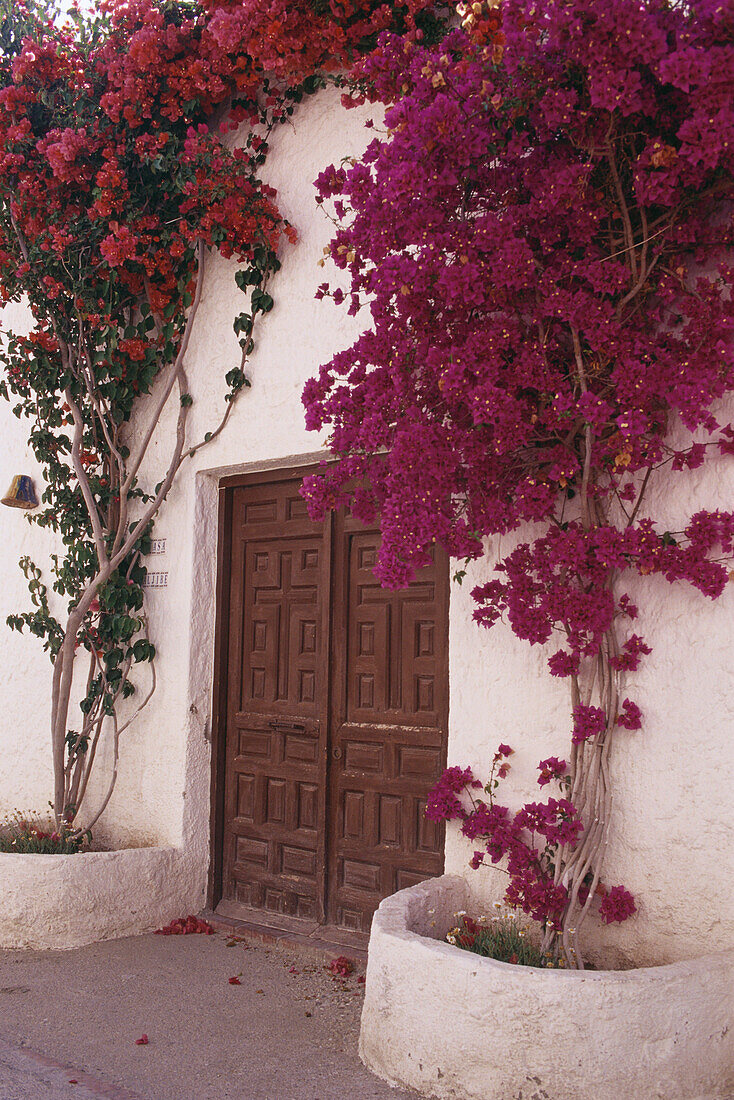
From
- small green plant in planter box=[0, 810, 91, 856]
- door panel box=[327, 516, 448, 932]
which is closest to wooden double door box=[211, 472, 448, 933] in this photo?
door panel box=[327, 516, 448, 932]

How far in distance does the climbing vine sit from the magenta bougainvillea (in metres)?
1.36

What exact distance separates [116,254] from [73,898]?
2956mm

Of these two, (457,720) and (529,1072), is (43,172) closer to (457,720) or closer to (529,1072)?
(457,720)

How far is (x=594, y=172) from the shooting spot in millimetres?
3242

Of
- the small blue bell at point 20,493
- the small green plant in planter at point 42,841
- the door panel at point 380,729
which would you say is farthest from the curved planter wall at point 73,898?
the small blue bell at point 20,493

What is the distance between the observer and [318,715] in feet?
14.6

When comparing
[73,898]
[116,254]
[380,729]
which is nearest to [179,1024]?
[73,898]

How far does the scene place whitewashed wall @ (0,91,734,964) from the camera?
3.15 meters

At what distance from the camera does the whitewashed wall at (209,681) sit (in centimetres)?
315

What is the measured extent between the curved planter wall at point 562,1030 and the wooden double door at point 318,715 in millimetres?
1034

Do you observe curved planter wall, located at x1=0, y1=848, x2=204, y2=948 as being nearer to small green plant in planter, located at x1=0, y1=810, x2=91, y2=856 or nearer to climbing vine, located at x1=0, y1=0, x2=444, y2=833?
small green plant in planter, located at x1=0, y1=810, x2=91, y2=856

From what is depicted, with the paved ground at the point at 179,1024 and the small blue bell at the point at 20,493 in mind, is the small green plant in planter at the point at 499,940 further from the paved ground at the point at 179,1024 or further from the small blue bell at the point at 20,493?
the small blue bell at the point at 20,493

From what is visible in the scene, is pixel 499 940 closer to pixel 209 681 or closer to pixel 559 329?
pixel 559 329

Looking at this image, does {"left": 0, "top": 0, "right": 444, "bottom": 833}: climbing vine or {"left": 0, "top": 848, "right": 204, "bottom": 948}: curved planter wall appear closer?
{"left": 0, "top": 848, "right": 204, "bottom": 948}: curved planter wall
